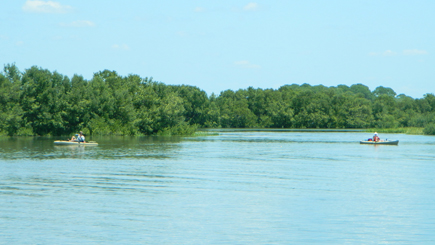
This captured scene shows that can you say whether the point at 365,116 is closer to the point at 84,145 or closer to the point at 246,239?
the point at 84,145

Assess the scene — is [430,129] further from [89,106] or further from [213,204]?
[213,204]

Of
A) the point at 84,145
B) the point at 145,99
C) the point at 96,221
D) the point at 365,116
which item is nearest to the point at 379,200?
the point at 96,221

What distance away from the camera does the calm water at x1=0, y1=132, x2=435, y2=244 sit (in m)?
14.6

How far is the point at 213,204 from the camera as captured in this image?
63.4 ft

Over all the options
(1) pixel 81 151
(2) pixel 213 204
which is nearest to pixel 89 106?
(1) pixel 81 151

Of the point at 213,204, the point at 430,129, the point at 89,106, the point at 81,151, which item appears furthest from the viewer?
the point at 430,129

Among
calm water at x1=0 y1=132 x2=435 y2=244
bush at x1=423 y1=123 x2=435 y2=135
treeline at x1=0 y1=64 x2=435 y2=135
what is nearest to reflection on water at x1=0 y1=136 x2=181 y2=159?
calm water at x1=0 y1=132 x2=435 y2=244

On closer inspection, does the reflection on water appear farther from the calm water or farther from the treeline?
the treeline

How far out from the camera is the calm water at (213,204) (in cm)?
1459

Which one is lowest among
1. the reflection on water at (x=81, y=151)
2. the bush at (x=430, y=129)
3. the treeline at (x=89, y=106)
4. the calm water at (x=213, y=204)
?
the calm water at (x=213, y=204)

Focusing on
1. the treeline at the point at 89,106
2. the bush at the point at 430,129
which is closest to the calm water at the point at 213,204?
the treeline at the point at 89,106

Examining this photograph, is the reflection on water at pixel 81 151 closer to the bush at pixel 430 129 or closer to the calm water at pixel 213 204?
the calm water at pixel 213 204

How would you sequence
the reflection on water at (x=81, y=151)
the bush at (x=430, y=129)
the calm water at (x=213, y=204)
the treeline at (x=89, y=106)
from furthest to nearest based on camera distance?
the bush at (x=430, y=129) → the treeline at (x=89, y=106) → the reflection on water at (x=81, y=151) → the calm water at (x=213, y=204)

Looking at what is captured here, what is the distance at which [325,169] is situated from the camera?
107ft
